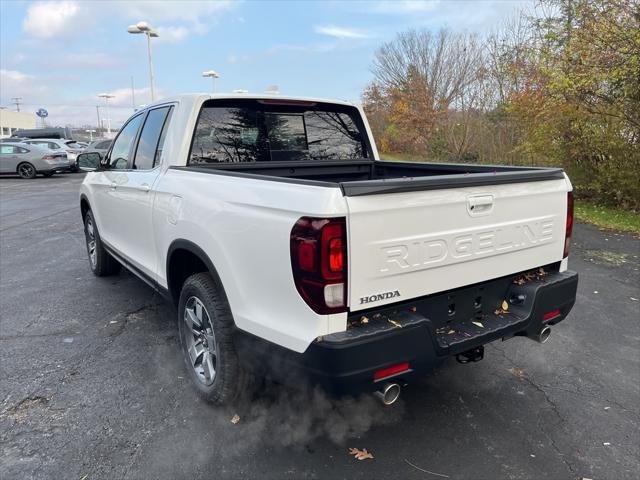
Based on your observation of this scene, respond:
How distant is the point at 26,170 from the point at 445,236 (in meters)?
23.3

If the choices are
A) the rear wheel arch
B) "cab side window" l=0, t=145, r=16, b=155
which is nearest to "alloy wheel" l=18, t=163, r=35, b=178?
"cab side window" l=0, t=145, r=16, b=155

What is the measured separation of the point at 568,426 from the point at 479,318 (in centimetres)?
90

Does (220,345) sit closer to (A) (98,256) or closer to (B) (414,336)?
(B) (414,336)

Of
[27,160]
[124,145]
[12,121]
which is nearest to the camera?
[124,145]

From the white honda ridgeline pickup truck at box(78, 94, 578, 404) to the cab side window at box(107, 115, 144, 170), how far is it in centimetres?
61

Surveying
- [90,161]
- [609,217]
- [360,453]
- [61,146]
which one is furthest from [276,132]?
[61,146]

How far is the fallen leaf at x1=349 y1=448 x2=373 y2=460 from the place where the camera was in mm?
2621

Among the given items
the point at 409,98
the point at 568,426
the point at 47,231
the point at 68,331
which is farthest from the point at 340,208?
the point at 409,98

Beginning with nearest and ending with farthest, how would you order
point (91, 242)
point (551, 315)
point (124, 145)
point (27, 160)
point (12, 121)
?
point (551, 315) < point (124, 145) < point (91, 242) < point (27, 160) < point (12, 121)

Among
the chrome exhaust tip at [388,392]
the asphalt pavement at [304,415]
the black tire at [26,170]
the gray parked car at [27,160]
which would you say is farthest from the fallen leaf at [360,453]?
the black tire at [26,170]

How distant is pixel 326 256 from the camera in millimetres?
2094

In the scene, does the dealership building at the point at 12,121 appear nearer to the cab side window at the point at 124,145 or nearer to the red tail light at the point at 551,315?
the cab side window at the point at 124,145

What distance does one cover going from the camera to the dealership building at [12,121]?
6831cm

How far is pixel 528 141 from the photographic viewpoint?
12844 millimetres
